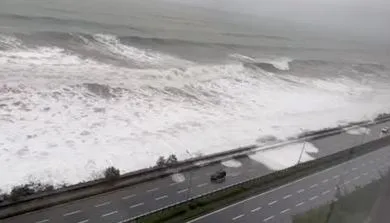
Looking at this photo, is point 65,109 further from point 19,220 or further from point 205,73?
point 205,73

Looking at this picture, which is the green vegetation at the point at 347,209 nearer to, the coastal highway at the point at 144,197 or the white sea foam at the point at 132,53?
the coastal highway at the point at 144,197

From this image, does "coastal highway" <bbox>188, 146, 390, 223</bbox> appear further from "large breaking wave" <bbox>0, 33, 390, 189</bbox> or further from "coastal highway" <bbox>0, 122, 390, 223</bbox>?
"large breaking wave" <bbox>0, 33, 390, 189</bbox>

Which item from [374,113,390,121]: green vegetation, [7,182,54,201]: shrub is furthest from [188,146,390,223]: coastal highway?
[374,113,390,121]: green vegetation

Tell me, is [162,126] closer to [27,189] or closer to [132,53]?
[27,189]

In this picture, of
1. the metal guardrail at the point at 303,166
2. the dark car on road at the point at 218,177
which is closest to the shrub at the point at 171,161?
the dark car on road at the point at 218,177

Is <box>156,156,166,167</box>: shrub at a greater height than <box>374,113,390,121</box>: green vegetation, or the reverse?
<box>374,113,390,121</box>: green vegetation

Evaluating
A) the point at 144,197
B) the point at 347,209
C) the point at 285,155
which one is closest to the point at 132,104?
the point at 285,155
